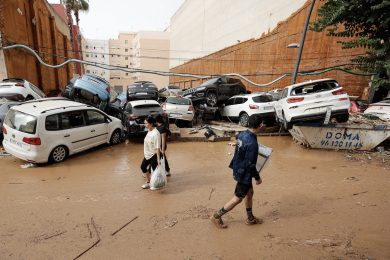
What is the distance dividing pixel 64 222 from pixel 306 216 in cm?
411

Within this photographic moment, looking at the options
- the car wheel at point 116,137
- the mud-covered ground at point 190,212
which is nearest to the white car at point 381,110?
the mud-covered ground at point 190,212

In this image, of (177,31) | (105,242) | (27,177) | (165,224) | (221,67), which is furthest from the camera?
(177,31)

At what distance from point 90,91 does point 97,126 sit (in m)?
3.21

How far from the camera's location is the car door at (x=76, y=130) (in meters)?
7.80

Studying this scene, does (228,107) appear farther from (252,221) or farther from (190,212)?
(252,221)

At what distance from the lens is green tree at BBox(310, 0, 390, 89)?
9.19 m

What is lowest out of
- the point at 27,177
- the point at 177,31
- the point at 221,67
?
the point at 27,177

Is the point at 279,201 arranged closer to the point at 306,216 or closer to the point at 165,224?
the point at 306,216

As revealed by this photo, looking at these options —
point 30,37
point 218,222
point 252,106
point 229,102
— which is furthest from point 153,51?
point 218,222

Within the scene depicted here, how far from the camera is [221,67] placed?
30547 mm

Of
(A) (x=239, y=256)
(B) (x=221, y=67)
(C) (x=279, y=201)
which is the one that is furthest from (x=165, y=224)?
(B) (x=221, y=67)

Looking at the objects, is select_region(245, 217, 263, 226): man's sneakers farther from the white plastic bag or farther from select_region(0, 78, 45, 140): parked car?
select_region(0, 78, 45, 140): parked car

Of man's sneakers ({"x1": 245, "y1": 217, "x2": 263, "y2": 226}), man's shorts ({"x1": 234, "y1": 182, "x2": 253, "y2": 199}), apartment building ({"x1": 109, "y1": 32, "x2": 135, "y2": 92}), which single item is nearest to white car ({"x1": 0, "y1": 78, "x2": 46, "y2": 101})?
man's shorts ({"x1": 234, "y1": 182, "x2": 253, "y2": 199})

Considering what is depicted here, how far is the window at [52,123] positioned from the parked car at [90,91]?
14.0ft
